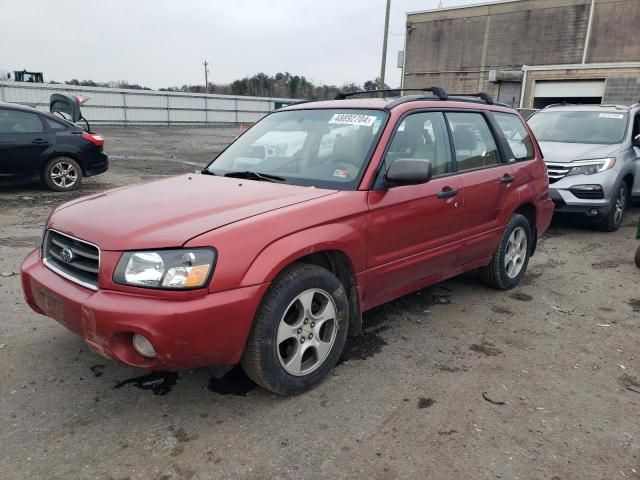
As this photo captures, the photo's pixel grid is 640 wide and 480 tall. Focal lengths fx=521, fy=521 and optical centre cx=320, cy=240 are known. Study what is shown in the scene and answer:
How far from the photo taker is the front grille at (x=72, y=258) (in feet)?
8.98

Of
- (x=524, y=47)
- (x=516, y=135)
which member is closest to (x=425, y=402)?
(x=516, y=135)

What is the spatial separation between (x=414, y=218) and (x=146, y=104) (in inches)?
1270

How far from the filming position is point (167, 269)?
2.53 meters

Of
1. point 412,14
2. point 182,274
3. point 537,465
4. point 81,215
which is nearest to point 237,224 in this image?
point 182,274

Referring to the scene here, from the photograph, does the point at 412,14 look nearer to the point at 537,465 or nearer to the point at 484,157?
the point at 484,157

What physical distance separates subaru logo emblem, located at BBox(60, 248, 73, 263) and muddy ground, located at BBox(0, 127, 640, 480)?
0.78 meters

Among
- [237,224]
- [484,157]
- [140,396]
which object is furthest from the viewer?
[484,157]

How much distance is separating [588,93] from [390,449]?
89.8 feet

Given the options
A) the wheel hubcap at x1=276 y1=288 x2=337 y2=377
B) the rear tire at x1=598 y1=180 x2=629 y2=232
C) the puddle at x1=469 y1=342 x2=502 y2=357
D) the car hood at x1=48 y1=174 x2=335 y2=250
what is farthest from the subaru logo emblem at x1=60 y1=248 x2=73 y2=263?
the rear tire at x1=598 y1=180 x2=629 y2=232

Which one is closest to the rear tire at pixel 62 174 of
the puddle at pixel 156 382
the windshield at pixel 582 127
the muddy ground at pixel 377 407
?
the muddy ground at pixel 377 407

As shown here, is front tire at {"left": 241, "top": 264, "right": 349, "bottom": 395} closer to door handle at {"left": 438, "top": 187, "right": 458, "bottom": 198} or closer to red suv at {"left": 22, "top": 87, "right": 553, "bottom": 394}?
red suv at {"left": 22, "top": 87, "right": 553, "bottom": 394}

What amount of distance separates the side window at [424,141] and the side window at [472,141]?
0.13 m

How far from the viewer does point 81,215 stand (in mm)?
3033

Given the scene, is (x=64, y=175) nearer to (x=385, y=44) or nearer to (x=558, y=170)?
(x=558, y=170)
